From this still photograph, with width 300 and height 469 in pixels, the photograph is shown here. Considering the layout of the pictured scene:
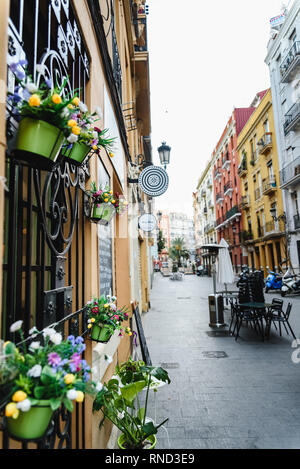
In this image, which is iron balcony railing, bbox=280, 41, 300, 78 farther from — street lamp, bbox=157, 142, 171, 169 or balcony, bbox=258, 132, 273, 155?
street lamp, bbox=157, 142, 171, 169

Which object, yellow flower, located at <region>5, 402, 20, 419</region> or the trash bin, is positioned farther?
the trash bin

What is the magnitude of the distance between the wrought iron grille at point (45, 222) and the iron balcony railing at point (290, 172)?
2049 cm

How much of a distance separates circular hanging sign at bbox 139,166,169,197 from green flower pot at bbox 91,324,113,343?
504cm

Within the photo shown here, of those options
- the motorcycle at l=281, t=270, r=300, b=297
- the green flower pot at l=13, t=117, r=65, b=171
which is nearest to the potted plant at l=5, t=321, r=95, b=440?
the green flower pot at l=13, t=117, r=65, b=171

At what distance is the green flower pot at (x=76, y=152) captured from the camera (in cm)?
160

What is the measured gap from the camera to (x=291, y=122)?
2028 cm

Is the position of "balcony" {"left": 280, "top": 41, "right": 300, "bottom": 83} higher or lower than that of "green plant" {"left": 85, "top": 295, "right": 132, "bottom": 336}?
higher

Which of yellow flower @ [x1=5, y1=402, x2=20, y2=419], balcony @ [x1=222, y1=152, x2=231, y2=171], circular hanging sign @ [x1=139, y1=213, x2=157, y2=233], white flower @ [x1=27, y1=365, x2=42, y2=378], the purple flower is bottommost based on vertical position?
yellow flower @ [x1=5, y1=402, x2=20, y2=419]

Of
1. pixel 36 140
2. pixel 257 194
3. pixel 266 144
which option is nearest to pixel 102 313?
pixel 36 140

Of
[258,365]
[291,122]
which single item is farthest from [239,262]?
[258,365]

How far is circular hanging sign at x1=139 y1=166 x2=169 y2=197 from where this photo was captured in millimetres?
7004

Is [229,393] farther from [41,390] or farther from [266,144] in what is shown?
[266,144]

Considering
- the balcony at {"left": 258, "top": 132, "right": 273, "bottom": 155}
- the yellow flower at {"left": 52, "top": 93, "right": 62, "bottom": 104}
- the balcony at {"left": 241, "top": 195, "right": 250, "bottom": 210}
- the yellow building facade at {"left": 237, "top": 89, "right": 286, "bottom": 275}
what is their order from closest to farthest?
the yellow flower at {"left": 52, "top": 93, "right": 62, "bottom": 104} → the yellow building facade at {"left": 237, "top": 89, "right": 286, "bottom": 275} → the balcony at {"left": 258, "top": 132, "right": 273, "bottom": 155} → the balcony at {"left": 241, "top": 195, "right": 250, "bottom": 210}

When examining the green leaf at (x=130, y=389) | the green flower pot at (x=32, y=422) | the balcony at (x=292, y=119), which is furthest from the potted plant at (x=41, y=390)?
the balcony at (x=292, y=119)
